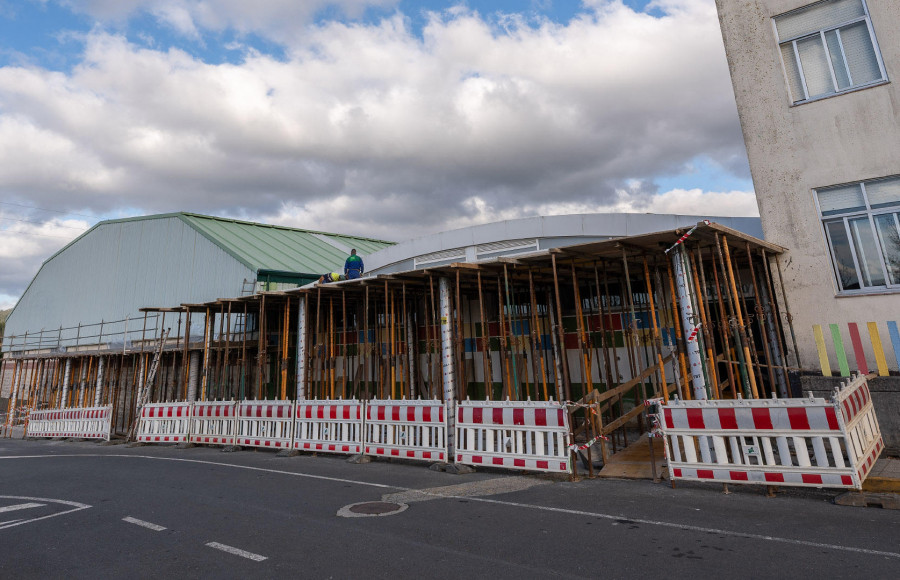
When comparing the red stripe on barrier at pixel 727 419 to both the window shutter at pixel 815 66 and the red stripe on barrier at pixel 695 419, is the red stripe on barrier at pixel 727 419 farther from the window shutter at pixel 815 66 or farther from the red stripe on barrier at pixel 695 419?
the window shutter at pixel 815 66

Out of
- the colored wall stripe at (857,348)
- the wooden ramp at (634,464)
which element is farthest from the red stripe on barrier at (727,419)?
the colored wall stripe at (857,348)

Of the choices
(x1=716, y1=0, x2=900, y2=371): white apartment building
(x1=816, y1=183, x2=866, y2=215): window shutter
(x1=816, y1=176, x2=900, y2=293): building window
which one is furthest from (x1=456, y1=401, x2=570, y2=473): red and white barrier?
(x1=816, y1=183, x2=866, y2=215): window shutter

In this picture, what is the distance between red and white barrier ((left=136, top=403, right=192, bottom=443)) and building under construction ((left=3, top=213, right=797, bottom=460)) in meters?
2.55

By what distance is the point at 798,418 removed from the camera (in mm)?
6422

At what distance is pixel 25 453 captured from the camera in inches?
629

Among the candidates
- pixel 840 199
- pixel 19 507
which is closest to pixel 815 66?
pixel 840 199

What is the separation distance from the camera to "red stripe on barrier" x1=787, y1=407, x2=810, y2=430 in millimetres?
6371

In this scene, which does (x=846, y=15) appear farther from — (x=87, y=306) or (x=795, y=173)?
(x=87, y=306)

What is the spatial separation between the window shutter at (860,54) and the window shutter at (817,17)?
25 cm

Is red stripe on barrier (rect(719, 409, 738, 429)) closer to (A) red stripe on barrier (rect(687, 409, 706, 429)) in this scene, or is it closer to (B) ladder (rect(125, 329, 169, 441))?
(A) red stripe on barrier (rect(687, 409, 706, 429))

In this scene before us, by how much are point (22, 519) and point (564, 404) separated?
839 centimetres

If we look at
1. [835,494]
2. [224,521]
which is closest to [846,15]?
[835,494]

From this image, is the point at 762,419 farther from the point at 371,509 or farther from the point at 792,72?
the point at 792,72

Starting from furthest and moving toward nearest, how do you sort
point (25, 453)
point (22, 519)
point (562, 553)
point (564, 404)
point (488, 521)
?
point (25, 453), point (564, 404), point (22, 519), point (488, 521), point (562, 553)
